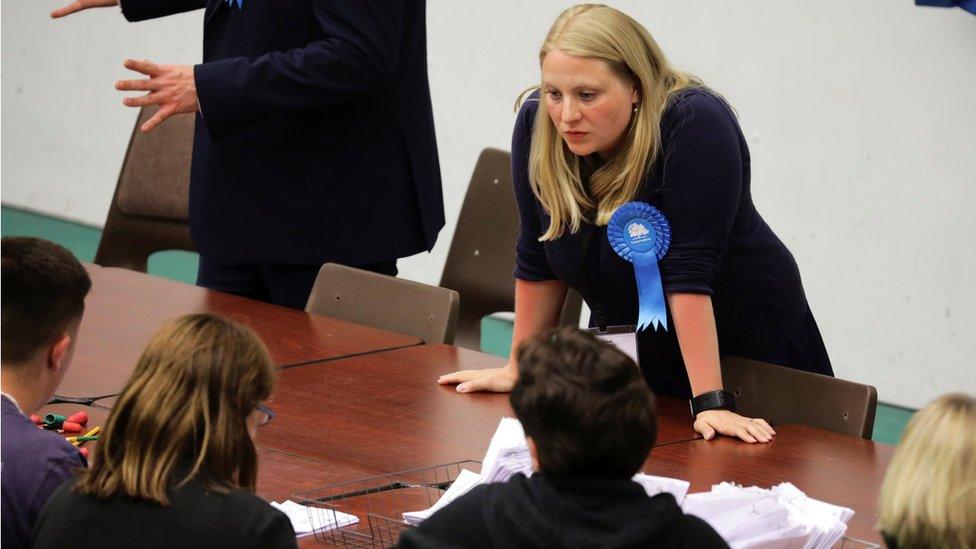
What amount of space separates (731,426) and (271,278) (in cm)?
134

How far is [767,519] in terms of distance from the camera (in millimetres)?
1701

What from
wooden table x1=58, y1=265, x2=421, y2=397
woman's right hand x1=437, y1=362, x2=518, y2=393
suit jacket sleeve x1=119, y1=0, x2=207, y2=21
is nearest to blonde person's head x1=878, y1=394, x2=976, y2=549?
woman's right hand x1=437, y1=362, x2=518, y2=393

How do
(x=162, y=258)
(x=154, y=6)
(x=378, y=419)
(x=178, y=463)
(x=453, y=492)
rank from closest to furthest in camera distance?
(x=178, y=463) → (x=453, y=492) → (x=378, y=419) → (x=154, y=6) → (x=162, y=258)

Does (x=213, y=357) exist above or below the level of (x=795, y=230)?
above

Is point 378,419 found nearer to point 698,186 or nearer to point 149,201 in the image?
point 698,186

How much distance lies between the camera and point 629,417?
1.40m

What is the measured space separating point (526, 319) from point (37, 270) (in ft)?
3.46

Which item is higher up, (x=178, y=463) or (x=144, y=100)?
(x=144, y=100)

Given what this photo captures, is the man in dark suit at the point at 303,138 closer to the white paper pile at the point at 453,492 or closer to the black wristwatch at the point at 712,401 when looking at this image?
the black wristwatch at the point at 712,401

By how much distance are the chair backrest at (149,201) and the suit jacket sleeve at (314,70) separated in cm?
112

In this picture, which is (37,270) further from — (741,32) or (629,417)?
(741,32)

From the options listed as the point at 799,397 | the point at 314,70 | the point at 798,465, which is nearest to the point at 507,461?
the point at 798,465

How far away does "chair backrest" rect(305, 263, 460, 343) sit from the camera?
2.94 meters

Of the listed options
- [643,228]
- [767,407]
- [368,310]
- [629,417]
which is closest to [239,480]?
[629,417]
